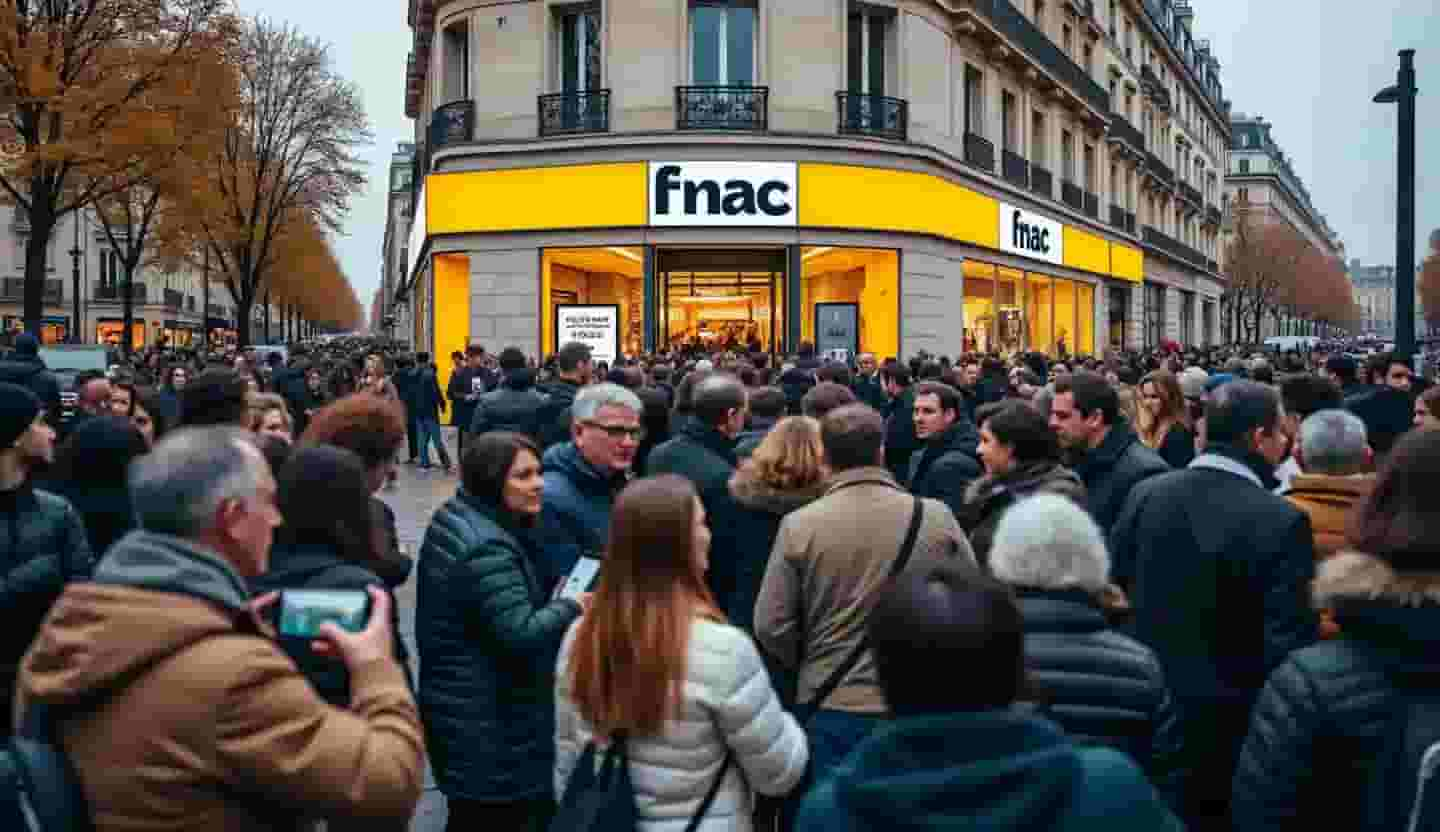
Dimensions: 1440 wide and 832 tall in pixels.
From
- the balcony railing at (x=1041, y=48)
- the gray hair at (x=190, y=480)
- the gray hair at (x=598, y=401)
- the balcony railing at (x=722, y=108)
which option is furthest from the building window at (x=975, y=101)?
the gray hair at (x=190, y=480)

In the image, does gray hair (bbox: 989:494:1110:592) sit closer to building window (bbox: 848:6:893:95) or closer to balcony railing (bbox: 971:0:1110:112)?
building window (bbox: 848:6:893:95)

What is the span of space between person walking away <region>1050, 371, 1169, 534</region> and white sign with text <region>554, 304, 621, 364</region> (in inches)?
590

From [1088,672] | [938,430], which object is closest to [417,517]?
[938,430]

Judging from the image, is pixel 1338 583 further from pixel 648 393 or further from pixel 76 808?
pixel 648 393

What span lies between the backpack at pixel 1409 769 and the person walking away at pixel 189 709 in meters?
1.98

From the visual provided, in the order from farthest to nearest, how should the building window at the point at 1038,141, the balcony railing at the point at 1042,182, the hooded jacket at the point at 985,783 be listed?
the building window at the point at 1038,141 → the balcony railing at the point at 1042,182 → the hooded jacket at the point at 985,783

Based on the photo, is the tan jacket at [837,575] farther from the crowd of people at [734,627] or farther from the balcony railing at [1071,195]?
the balcony railing at [1071,195]

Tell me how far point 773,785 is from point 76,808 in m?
1.59

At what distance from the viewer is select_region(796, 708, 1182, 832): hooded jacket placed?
212 cm

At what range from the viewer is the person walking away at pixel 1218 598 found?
411 centimetres

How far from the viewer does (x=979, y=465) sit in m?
7.02

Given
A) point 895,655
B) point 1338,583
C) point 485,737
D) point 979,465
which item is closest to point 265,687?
point 895,655

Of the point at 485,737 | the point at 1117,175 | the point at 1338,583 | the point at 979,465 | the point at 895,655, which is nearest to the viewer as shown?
the point at 895,655

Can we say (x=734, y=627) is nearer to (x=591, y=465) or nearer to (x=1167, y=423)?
(x=591, y=465)
